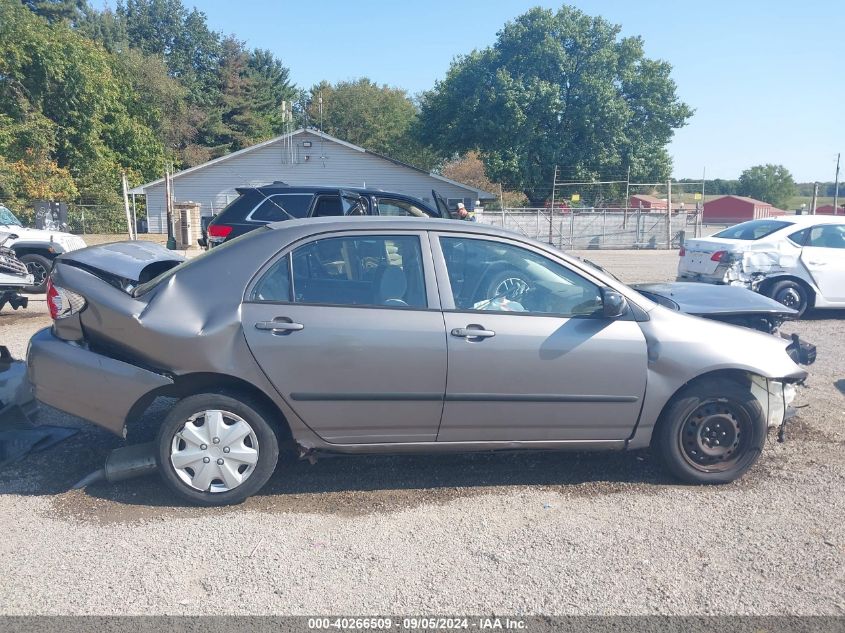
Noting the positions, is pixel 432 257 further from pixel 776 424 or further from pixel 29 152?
pixel 29 152

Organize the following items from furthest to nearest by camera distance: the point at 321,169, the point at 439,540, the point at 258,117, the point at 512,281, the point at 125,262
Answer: the point at 258,117
the point at 321,169
the point at 125,262
the point at 512,281
the point at 439,540

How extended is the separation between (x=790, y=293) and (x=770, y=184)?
75075 millimetres

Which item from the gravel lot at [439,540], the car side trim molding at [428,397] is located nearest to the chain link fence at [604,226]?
the gravel lot at [439,540]

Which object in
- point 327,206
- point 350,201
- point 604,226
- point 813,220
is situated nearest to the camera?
point 350,201

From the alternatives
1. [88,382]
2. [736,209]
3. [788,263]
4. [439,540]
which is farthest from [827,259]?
[736,209]

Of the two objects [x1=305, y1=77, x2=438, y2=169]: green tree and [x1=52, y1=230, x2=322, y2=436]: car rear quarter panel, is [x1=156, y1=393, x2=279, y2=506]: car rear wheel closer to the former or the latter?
[x1=52, y1=230, x2=322, y2=436]: car rear quarter panel

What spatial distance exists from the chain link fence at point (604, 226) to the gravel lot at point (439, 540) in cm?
2951

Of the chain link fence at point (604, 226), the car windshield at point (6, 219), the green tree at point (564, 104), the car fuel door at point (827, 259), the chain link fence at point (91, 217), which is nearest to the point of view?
the car fuel door at point (827, 259)

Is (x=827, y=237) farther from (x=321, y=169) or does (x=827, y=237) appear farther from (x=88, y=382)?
(x=321, y=169)

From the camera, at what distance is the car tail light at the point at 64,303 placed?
434 cm

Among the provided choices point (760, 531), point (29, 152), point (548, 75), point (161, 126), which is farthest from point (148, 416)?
point (161, 126)

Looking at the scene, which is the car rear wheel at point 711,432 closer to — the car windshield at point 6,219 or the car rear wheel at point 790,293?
the car rear wheel at point 790,293

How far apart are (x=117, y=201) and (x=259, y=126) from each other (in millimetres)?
21052

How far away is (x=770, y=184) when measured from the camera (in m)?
77.5
